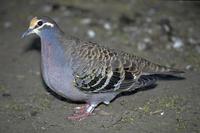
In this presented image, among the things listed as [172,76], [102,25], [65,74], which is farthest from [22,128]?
[102,25]

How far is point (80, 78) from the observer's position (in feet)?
20.6

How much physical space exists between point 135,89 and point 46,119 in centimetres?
152

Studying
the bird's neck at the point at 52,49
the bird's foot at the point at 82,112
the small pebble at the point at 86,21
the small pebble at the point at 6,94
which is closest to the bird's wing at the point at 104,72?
the bird's neck at the point at 52,49

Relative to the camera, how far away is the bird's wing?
6.35 m

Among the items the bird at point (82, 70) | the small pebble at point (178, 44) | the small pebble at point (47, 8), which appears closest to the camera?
the bird at point (82, 70)

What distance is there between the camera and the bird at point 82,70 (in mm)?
6285

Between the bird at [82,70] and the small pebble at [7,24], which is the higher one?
the bird at [82,70]

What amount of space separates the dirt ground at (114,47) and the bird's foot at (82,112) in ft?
0.26

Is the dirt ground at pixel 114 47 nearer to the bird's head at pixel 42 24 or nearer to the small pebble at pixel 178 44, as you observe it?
the small pebble at pixel 178 44

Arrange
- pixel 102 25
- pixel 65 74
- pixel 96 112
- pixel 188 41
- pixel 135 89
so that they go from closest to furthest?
pixel 65 74, pixel 96 112, pixel 135 89, pixel 188 41, pixel 102 25

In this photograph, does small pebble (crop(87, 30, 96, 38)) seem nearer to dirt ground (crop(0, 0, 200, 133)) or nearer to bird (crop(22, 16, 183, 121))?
dirt ground (crop(0, 0, 200, 133))

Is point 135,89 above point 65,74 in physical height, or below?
below

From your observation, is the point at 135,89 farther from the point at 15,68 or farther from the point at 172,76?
the point at 15,68

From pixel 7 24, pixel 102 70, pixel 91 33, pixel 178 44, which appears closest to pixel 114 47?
pixel 91 33
